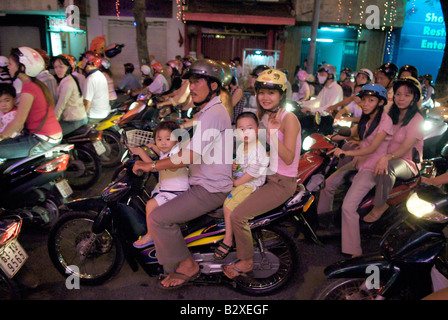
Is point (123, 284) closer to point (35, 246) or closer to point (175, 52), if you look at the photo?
point (35, 246)

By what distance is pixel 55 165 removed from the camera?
4.19 m

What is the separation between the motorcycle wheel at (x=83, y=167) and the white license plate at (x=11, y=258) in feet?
8.60

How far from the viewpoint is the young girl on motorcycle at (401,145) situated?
361 cm

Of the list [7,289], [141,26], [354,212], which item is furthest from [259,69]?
[141,26]

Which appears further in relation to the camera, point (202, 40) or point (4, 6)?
point (202, 40)

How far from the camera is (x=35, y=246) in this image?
12.8 ft

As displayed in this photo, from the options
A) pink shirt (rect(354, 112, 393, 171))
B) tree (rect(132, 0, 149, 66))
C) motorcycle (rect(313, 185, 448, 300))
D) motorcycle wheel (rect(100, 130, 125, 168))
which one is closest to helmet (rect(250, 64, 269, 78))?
motorcycle wheel (rect(100, 130, 125, 168))

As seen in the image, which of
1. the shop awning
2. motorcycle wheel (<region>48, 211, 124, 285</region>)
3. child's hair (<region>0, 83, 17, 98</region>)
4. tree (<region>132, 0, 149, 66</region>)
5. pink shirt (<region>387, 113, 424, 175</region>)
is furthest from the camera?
the shop awning

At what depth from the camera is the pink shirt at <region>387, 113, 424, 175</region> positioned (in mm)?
3709

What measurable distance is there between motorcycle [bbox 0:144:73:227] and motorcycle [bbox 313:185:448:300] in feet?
11.1

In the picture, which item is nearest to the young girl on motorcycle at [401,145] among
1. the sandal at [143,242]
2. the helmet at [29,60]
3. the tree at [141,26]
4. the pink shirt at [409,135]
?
the pink shirt at [409,135]

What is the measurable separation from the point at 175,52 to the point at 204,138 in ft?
53.3

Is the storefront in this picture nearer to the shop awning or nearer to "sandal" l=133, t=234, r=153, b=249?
the shop awning
